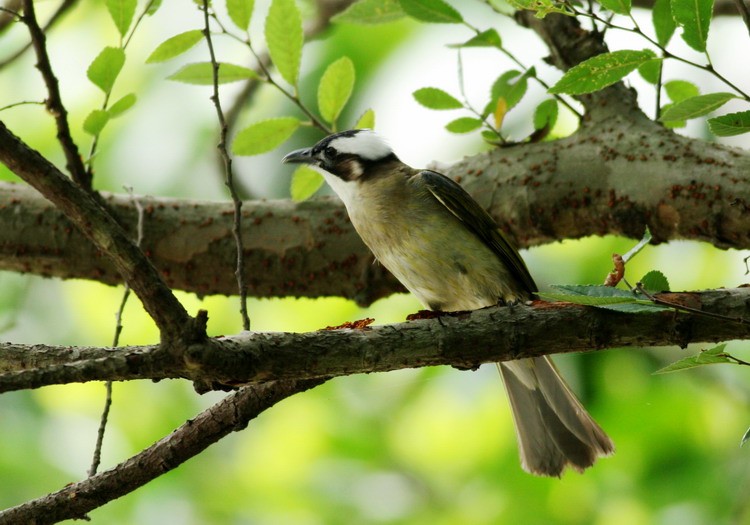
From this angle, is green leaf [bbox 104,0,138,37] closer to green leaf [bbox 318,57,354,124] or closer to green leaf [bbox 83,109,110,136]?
green leaf [bbox 83,109,110,136]

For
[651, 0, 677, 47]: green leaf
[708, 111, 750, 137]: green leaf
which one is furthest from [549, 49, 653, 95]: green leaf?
[651, 0, 677, 47]: green leaf

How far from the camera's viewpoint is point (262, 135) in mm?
3172

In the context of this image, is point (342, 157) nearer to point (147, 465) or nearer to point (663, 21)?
point (663, 21)

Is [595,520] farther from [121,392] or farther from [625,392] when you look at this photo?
[121,392]

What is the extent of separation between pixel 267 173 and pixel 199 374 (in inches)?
159

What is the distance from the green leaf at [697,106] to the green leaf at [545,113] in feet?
4.18

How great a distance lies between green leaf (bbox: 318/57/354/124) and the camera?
10.0ft

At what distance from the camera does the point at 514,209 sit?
339 cm

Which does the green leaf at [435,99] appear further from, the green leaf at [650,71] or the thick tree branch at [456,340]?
the thick tree branch at [456,340]

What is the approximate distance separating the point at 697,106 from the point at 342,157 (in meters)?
2.14

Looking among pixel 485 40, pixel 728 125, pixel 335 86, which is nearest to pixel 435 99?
pixel 485 40

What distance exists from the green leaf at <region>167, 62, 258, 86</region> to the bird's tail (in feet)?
5.27

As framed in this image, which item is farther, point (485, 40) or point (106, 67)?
point (485, 40)

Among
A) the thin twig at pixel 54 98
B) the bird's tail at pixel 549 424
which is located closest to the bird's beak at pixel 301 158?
the thin twig at pixel 54 98
